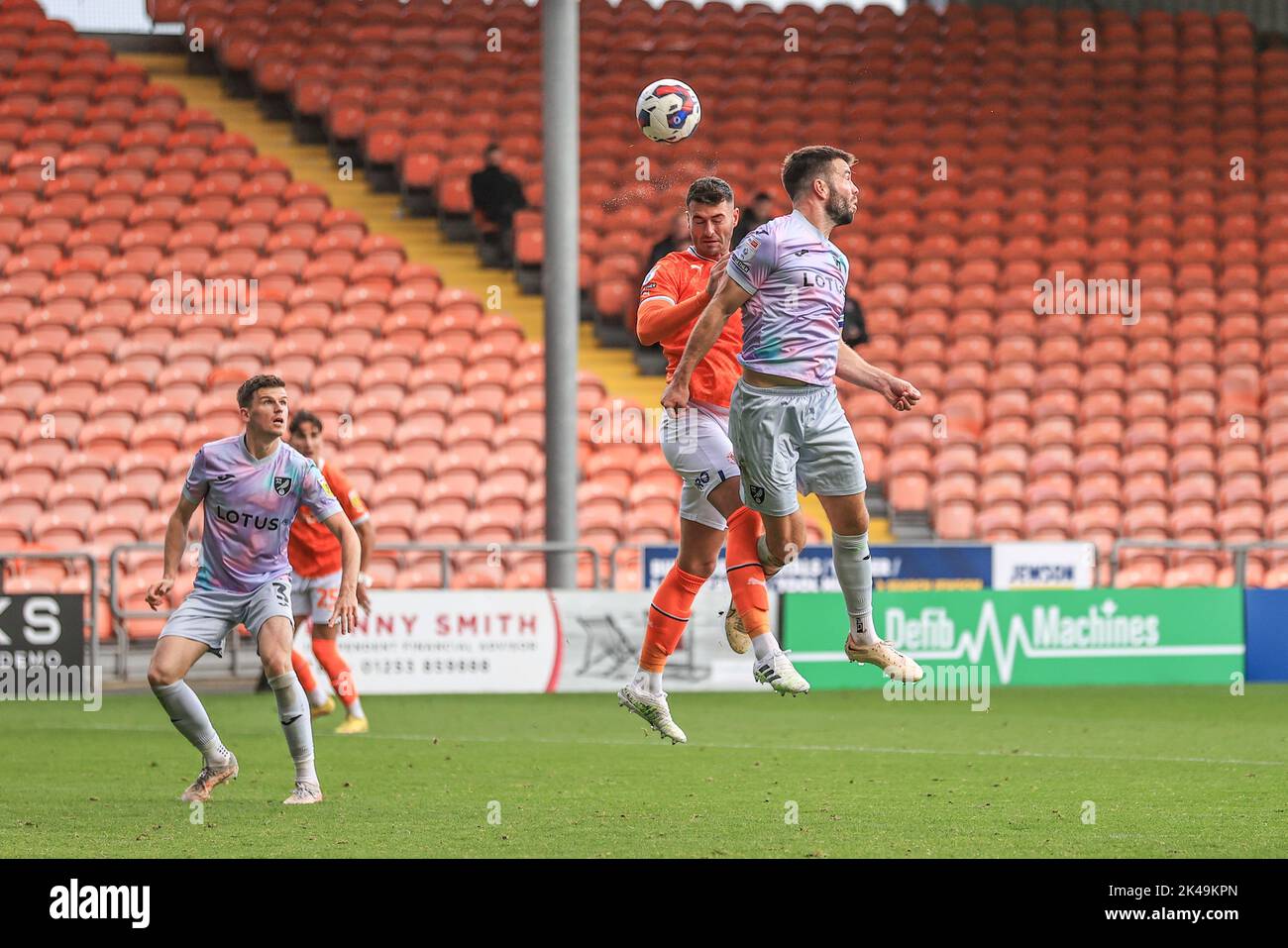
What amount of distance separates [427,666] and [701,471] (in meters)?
7.91

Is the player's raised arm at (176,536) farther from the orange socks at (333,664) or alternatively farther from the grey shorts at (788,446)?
the orange socks at (333,664)

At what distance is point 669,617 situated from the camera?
26.3ft

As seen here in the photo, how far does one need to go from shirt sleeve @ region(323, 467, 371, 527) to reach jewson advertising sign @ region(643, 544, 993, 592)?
4538 mm

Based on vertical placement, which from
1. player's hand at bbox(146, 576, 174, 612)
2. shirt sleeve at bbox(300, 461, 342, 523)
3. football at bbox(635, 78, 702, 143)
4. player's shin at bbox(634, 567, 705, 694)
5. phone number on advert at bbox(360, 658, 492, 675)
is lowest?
phone number on advert at bbox(360, 658, 492, 675)

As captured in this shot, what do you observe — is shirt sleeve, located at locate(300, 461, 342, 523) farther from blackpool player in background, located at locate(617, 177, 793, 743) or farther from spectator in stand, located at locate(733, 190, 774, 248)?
spectator in stand, located at locate(733, 190, 774, 248)

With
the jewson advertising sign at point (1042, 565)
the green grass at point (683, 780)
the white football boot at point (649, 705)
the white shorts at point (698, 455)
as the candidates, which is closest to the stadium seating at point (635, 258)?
the jewson advertising sign at point (1042, 565)

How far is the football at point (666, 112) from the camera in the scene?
743cm

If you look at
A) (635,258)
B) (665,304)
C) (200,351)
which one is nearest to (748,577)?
(665,304)

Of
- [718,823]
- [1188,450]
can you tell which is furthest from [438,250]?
[718,823]

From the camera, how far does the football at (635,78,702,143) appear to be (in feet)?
24.4

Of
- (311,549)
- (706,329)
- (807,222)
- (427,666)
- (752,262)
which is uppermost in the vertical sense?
(807,222)

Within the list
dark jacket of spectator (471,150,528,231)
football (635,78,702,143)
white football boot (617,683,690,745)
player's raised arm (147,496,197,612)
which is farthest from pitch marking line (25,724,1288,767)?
dark jacket of spectator (471,150,528,231)

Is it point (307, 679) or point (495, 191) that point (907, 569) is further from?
point (495, 191)

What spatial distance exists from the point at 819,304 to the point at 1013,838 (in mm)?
2540
